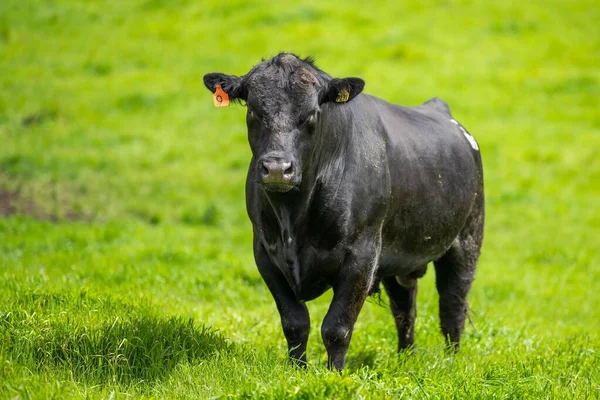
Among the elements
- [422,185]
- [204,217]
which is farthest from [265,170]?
[204,217]

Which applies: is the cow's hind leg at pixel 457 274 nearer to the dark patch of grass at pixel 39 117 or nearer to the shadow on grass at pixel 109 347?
the shadow on grass at pixel 109 347

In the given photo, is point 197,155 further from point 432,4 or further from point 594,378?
point 594,378

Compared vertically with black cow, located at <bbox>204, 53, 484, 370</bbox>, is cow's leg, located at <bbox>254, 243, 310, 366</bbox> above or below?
below

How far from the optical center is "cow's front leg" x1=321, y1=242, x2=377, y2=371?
607 cm

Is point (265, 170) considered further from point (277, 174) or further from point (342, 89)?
point (342, 89)

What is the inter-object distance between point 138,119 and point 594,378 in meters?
16.0

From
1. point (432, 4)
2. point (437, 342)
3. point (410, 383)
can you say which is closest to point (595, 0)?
point (432, 4)

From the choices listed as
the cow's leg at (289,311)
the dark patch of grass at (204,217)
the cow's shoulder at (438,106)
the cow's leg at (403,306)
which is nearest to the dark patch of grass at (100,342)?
Result: the cow's leg at (289,311)

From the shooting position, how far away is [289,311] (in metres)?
6.31

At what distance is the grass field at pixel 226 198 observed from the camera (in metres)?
5.78

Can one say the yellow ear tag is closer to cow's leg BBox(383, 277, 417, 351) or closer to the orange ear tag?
the orange ear tag

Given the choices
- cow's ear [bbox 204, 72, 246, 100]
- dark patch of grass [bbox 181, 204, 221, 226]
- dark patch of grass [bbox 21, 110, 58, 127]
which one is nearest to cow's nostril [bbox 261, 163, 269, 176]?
cow's ear [bbox 204, 72, 246, 100]

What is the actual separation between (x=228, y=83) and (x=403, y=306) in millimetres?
2928

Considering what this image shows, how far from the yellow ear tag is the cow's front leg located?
1071mm
